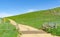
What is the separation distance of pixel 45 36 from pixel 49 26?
642 cm

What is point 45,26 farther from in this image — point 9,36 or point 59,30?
point 9,36

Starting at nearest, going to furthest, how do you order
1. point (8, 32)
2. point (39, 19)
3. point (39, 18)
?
point (8, 32) < point (39, 19) < point (39, 18)

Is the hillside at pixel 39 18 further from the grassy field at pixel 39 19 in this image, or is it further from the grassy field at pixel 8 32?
the grassy field at pixel 8 32

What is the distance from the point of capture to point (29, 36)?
22656 mm

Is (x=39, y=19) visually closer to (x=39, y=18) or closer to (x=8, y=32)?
(x=39, y=18)

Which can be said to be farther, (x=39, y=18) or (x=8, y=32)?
(x=39, y=18)

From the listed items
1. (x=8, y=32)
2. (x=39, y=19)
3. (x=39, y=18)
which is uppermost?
(x=39, y=18)

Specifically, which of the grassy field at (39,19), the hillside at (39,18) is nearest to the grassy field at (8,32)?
the grassy field at (39,19)

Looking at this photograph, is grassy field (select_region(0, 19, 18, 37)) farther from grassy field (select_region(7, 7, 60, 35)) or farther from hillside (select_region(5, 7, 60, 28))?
hillside (select_region(5, 7, 60, 28))

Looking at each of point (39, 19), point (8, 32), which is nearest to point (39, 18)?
point (39, 19)

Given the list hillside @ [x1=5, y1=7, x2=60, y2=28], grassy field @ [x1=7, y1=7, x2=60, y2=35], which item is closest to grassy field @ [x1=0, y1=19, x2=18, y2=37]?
grassy field @ [x1=7, y1=7, x2=60, y2=35]

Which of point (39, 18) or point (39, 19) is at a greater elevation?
point (39, 18)

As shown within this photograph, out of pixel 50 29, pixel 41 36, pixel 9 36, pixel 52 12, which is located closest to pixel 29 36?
pixel 41 36

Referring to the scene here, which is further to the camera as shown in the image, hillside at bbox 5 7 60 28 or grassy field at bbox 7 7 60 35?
hillside at bbox 5 7 60 28
